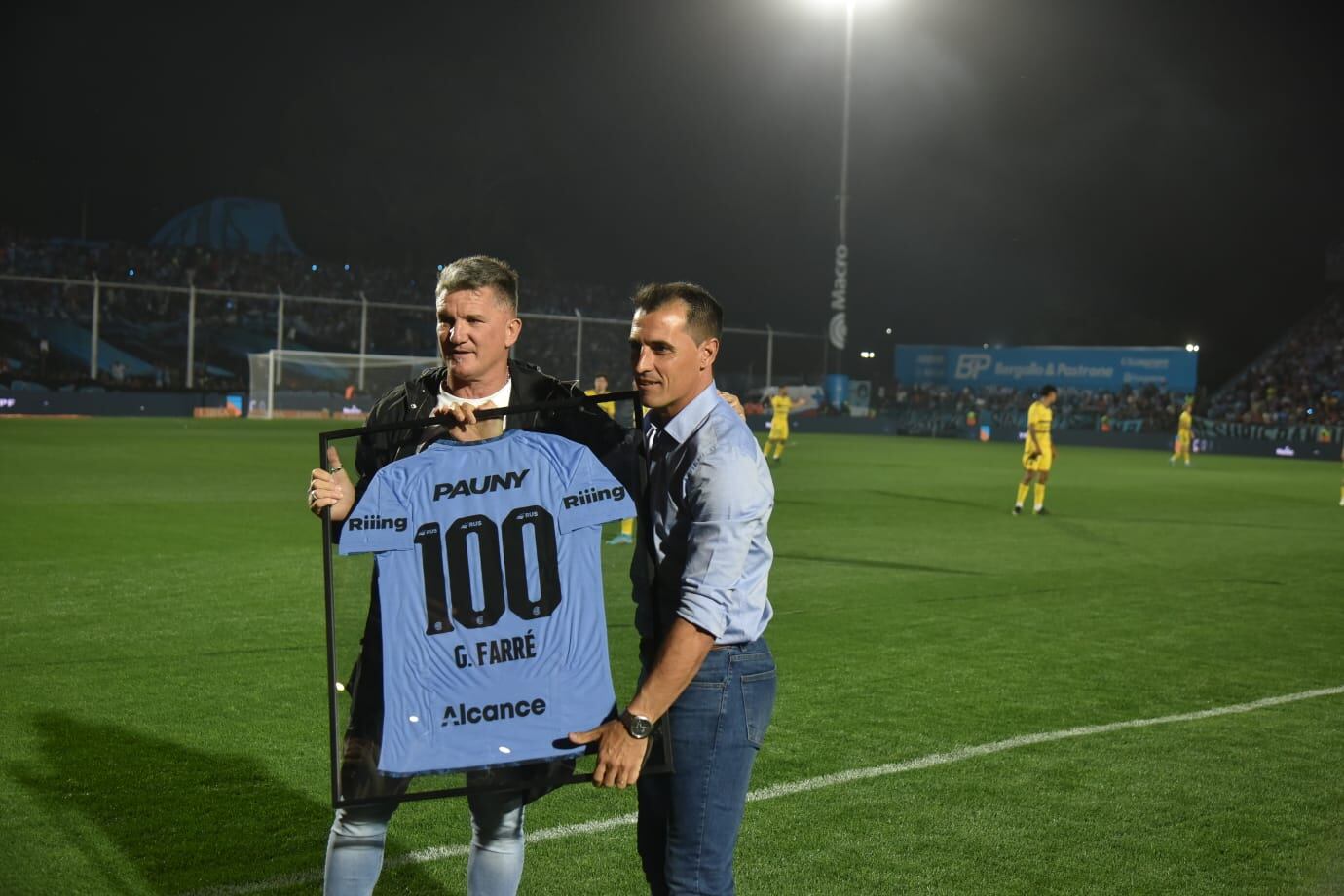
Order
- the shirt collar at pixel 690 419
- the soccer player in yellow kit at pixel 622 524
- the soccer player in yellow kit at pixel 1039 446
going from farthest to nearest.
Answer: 1. the soccer player in yellow kit at pixel 1039 446
2. the soccer player in yellow kit at pixel 622 524
3. the shirt collar at pixel 690 419

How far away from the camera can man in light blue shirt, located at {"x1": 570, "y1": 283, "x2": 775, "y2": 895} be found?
281 centimetres

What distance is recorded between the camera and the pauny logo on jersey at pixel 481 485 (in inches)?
119

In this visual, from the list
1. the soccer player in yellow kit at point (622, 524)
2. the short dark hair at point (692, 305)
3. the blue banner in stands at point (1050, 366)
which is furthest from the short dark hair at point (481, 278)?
the blue banner in stands at point (1050, 366)

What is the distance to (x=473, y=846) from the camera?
3412 millimetres

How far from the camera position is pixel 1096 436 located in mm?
46031

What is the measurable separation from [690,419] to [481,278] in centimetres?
86

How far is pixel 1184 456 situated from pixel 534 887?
35.3 metres

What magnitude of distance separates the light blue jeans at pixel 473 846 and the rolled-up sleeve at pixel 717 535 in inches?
32.3

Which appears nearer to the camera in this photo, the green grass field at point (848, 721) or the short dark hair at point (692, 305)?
the short dark hair at point (692, 305)

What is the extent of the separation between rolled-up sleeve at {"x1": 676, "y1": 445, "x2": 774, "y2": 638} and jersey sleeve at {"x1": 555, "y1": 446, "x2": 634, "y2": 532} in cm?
23

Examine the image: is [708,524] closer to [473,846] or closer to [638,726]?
[638,726]

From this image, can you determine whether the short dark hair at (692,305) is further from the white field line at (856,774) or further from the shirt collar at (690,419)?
the white field line at (856,774)

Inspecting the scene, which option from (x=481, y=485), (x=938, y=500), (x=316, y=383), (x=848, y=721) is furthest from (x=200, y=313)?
(x=481, y=485)

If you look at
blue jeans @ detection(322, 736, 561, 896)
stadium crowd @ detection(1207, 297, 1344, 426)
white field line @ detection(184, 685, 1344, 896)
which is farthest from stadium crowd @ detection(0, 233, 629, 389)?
blue jeans @ detection(322, 736, 561, 896)
